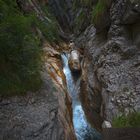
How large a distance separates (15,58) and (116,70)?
363 centimetres

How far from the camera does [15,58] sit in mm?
8383

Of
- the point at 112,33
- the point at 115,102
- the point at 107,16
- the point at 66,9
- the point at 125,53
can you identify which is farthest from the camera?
the point at 66,9

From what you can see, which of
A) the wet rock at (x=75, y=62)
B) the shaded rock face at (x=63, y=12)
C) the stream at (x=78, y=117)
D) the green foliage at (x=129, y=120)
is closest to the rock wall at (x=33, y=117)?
A: the green foliage at (x=129, y=120)

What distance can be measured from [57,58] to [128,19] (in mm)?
5889

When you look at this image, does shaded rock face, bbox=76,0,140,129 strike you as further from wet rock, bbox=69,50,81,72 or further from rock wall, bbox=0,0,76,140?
wet rock, bbox=69,50,81,72

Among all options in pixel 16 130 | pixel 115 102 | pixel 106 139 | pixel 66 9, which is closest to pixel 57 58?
pixel 115 102

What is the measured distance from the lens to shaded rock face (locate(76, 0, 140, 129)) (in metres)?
8.45

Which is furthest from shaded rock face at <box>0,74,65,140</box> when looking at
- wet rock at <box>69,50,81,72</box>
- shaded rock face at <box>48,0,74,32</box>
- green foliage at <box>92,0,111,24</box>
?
shaded rock face at <box>48,0,74,32</box>

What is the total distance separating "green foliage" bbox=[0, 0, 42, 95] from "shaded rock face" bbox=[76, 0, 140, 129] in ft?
8.38

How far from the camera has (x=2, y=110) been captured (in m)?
7.44

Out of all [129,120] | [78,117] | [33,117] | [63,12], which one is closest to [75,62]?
[78,117]

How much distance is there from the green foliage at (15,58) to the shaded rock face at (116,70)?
2.56 m

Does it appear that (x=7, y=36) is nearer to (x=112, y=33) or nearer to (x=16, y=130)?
(x=16, y=130)

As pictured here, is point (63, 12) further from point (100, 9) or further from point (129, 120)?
point (129, 120)
